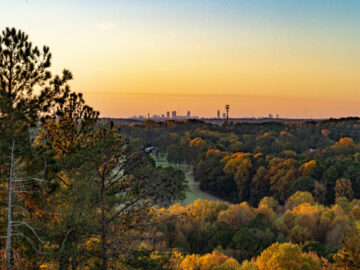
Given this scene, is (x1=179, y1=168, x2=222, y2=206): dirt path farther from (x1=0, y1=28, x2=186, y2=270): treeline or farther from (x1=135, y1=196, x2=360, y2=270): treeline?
(x1=0, y1=28, x2=186, y2=270): treeline

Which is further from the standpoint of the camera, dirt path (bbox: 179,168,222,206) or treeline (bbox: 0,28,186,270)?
dirt path (bbox: 179,168,222,206)

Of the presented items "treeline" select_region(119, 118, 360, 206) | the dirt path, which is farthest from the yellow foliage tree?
the dirt path

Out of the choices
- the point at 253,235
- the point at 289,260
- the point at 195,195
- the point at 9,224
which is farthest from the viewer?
the point at 195,195

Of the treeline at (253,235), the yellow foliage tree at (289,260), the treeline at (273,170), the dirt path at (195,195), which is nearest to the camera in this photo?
the yellow foliage tree at (289,260)

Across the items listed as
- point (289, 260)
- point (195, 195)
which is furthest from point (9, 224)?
point (195, 195)

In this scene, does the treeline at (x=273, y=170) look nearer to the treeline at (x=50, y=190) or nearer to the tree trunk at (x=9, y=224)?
the treeline at (x=50, y=190)

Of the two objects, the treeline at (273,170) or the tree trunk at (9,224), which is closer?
the tree trunk at (9,224)

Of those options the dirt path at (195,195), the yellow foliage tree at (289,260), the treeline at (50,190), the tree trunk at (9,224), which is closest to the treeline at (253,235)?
the yellow foliage tree at (289,260)

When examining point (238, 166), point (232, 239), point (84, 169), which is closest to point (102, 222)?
point (84, 169)

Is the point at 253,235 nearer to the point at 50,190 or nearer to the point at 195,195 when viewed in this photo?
the point at 50,190

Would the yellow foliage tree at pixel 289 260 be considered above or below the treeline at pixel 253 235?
above

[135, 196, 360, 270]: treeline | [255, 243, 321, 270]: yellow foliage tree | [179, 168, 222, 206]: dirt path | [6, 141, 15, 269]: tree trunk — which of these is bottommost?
[179, 168, 222, 206]: dirt path
